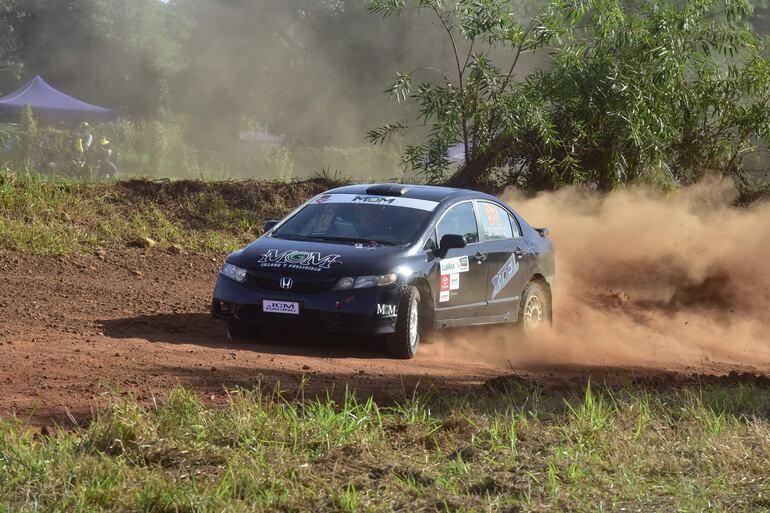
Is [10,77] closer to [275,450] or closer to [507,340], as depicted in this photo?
[507,340]

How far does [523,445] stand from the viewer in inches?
253

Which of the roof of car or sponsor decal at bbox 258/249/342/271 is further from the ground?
the roof of car

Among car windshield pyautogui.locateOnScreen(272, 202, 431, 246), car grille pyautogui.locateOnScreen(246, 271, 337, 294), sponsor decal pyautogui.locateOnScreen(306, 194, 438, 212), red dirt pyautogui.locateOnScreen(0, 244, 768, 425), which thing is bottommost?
red dirt pyautogui.locateOnScreen(0, 244, 768, 425)

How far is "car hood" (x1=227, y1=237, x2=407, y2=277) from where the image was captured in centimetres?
1003

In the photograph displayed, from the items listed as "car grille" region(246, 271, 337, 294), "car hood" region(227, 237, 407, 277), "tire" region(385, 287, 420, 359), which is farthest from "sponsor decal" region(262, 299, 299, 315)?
"tire" region(385, 287, 420, 359)

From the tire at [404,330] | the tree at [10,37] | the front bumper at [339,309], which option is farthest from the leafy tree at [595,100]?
the tree at [10,37]

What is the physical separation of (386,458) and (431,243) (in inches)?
189

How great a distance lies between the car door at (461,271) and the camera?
1072 cm

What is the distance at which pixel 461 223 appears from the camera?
11.4 meters

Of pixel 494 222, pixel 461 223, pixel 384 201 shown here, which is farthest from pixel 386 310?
pixel 494 222

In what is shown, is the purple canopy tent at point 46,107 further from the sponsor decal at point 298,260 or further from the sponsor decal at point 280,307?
the sponsor decal at point 280,307

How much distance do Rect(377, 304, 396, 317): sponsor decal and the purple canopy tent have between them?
31348mm

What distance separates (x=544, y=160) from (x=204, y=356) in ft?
31.5

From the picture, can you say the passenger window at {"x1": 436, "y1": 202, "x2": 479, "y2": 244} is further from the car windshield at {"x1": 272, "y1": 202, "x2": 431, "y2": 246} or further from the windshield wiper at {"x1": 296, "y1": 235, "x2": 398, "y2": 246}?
the windshield wiper at {"x1": 296, "y1": 235, "x2": 398, "y2": 246}
